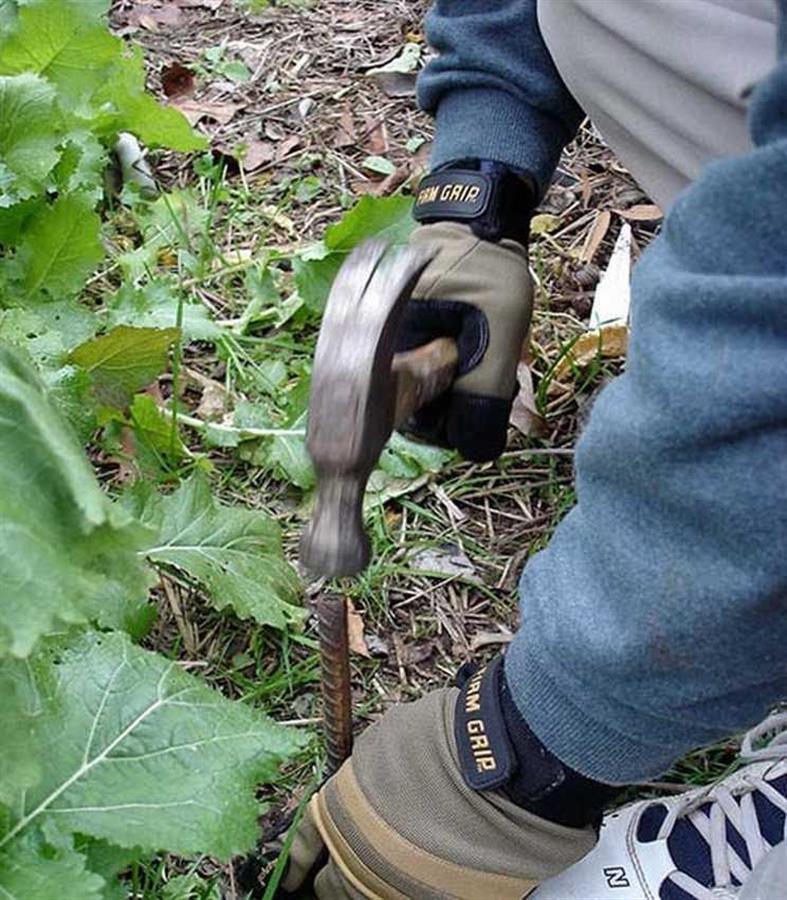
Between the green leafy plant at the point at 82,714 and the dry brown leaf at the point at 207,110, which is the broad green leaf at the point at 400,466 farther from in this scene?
the dry brown leaf at the point at 207,110

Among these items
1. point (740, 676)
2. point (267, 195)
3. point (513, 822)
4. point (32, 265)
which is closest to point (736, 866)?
point (513, 822)

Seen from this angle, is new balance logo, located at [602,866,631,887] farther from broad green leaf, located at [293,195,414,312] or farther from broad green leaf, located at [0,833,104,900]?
broad green leaf, located at [293,195,414,312]

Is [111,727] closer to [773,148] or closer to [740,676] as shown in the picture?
[740,676]

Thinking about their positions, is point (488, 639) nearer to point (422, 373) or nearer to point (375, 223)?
point (422, 373)

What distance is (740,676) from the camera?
1141 millimetres

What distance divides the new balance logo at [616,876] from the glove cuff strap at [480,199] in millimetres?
820

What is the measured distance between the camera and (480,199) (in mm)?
1811

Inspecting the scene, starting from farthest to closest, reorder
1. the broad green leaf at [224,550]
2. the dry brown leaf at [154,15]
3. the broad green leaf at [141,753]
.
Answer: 1. the dry brown leaf at [154,15]
2. the broad green leaf at [224,550]
3. the broad green leaf at [141,753]

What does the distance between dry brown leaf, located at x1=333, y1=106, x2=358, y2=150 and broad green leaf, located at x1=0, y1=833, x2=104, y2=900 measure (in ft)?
5.61

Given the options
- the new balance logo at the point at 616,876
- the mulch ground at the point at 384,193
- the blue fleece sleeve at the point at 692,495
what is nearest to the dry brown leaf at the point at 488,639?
the mulch ground at the point at 384,193

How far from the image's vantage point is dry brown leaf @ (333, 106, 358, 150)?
261 cm

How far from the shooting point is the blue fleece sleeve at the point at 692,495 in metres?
0.97

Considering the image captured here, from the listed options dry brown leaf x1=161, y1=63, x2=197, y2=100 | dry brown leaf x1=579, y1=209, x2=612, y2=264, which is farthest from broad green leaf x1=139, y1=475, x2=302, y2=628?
dry brown leaf x1=161, y1=63, x2=197, y2=100

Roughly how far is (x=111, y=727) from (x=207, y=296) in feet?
3.65
